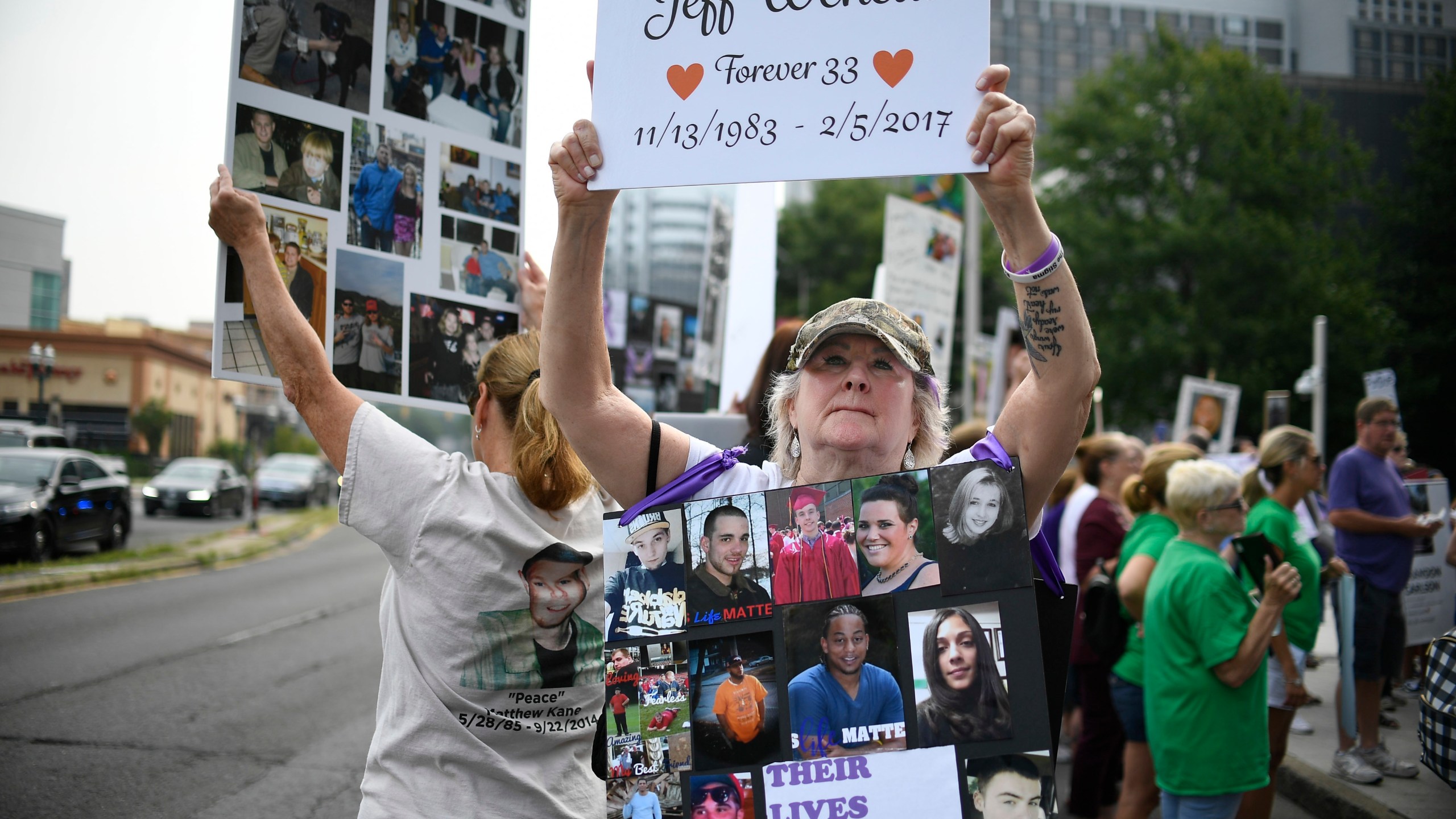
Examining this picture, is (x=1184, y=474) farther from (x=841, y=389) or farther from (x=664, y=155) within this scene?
(x=664, y=155)

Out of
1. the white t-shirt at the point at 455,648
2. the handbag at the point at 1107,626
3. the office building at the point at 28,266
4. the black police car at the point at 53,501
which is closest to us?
the white t-shirt at the point at 455,648

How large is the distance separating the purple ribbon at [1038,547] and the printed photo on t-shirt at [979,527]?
98 millimetres

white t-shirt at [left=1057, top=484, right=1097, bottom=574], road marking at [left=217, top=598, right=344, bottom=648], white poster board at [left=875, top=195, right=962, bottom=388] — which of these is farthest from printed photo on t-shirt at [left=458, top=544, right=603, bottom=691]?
road marking at [left=217, top=598, right=344, bottom=648]

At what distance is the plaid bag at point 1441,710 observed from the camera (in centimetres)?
254

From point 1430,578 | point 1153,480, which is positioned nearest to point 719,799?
point 1153,480

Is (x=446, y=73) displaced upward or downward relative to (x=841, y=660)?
upward

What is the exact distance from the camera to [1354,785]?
5.53 meters

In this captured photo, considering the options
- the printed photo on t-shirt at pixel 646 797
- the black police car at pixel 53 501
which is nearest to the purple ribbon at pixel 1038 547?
the printed photo on t-shirt at pixel 646 797

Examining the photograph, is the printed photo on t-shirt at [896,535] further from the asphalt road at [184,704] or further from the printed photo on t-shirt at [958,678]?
the asphalt road at [184,704]

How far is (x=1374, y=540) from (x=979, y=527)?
5805mm

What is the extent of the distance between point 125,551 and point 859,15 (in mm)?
16607

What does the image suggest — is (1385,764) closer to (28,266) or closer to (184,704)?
(28,266)

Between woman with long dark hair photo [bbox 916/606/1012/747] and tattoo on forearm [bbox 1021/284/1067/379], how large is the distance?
0.51m

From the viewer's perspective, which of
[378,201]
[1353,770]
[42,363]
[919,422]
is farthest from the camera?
[1353,770]
